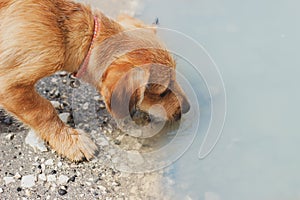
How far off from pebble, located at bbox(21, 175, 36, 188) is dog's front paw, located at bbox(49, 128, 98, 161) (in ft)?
1.04

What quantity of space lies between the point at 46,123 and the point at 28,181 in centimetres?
47

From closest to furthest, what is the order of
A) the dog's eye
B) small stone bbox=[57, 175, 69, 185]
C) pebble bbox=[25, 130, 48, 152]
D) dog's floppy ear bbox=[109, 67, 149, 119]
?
dog's floppy ear bbox=[109, 67, 149, 119] < the dog's eye < small stone bbox=[57, 175, 69, 185] < pebble bbox=[25, 130, 48, 152]

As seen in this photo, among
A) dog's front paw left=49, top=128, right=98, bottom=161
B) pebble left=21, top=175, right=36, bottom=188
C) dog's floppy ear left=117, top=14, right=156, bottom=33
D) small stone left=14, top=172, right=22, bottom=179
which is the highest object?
dog's floppy ear left=117, top=14, right=156, bottom=33

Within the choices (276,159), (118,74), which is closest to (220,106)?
(276,159)

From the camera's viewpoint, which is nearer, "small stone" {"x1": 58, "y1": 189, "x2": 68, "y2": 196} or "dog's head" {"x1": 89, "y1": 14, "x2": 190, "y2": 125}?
"dog's head" {"x1": 89, "y1": 14, "x2": 190, "y2": 125}

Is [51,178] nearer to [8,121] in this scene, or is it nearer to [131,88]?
[8,121]

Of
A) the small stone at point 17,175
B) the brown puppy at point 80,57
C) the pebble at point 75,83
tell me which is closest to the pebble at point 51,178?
the small stone at point 17,175

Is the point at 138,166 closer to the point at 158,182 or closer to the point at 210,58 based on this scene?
the point at 158,182

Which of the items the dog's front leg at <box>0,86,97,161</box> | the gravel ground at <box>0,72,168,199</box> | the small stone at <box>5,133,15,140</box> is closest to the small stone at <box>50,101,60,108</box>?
the gravel ground at <box>0,72,168,199</box>

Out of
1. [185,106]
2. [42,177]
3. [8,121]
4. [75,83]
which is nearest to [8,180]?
[42,177]

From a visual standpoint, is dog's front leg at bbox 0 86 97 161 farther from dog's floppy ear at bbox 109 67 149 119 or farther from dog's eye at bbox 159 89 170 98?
dog's eye at bbox 159 89 170 98

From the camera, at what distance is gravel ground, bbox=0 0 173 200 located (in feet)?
15.5

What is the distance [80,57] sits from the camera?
4.69 meters

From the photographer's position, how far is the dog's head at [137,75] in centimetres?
445
